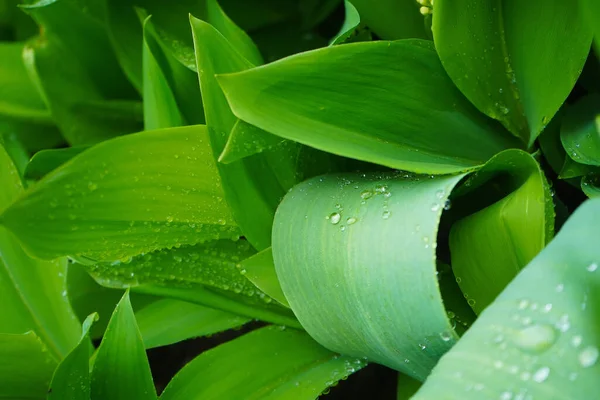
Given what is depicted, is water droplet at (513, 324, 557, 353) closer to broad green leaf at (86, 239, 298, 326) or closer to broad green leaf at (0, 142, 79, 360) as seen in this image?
broad green leaf at (86, 239, 298, 326)

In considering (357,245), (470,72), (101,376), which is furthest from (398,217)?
(101,376)

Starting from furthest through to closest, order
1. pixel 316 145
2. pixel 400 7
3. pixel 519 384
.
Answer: pixel 400 7
pixel 316 145
pixel 519 384

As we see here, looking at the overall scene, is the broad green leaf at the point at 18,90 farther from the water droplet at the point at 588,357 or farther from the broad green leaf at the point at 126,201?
the water droplet at the point at 588,357

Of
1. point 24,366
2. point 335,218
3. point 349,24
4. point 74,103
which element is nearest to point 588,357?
point 335,218

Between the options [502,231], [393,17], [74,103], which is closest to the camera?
[502,231]

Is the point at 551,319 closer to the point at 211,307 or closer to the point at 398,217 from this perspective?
the point at 398,217

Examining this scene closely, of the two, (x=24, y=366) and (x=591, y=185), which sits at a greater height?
(x=591, y=185)

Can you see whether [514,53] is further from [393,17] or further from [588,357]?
[588,357]

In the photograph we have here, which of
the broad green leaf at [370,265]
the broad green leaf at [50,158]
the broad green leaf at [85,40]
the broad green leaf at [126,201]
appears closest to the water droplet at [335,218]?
the broad green leaf at [370,265]
